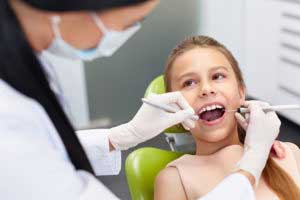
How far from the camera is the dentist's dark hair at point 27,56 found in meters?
0.69

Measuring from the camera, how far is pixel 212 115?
134 cm

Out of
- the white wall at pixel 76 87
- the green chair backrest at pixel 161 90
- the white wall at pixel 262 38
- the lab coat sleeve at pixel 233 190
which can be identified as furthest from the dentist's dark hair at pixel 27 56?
the white wall at pixel 262 38

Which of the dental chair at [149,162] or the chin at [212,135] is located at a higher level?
the chin at [212,135]

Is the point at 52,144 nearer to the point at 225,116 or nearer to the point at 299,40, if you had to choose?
the point at 225,116

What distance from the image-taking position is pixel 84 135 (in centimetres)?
136

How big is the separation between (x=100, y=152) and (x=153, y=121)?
0.61 ft

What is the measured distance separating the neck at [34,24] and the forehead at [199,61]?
2.15 ft

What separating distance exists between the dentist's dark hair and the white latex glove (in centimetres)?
52

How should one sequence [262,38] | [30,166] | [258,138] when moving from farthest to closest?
[262,38]
[258,138]
[30,166]

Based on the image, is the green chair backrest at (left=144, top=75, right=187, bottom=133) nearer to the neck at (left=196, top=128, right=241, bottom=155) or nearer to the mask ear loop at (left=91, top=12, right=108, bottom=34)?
the neck at (left=196, top=128, right=241, bottom=155)

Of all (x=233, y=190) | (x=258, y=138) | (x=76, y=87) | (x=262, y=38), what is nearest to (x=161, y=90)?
(x=258, y=138)

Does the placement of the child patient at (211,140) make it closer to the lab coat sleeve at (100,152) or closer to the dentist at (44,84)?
the lab coat sleeve at (100,152)

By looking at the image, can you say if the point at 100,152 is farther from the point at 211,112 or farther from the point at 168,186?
the point at 211,112

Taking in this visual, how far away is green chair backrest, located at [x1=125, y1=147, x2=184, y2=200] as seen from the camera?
1354mm
